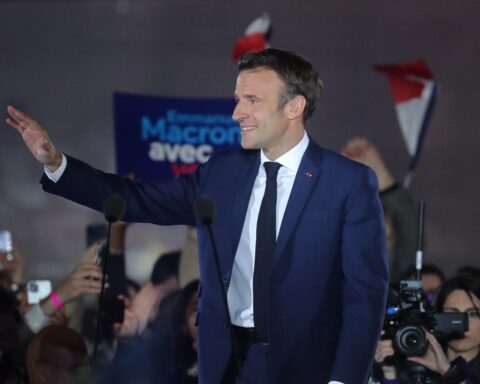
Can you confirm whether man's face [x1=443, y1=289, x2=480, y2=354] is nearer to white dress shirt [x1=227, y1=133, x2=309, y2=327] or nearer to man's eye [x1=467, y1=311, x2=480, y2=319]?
man's eye [x1=467, y1=311, x2=480, y2=319]

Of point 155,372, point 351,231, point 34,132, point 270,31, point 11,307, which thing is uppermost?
point 270,31

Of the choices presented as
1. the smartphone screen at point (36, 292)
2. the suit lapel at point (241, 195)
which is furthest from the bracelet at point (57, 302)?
the suit lapel at point (241, 195)

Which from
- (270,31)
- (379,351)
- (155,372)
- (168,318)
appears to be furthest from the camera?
(270,31)

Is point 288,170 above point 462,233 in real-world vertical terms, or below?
above

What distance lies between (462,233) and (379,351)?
3758mm

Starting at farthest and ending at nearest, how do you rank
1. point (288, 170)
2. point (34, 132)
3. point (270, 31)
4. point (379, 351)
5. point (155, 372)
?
point (270, 31), point (155, 372), point (379, 351), point (288, 170), point (34, 132)

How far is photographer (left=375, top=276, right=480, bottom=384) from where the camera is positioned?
431cm

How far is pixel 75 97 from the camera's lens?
25.5 ft

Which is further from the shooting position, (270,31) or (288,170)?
(270,31)

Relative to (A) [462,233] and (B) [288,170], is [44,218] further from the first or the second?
(B) [288,170]

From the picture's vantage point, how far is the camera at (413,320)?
4.17 meters

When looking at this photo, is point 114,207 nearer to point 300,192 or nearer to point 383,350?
point 300,192

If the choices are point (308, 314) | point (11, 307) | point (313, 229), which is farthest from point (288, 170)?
point (11, 307)

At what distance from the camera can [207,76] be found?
310 inches
